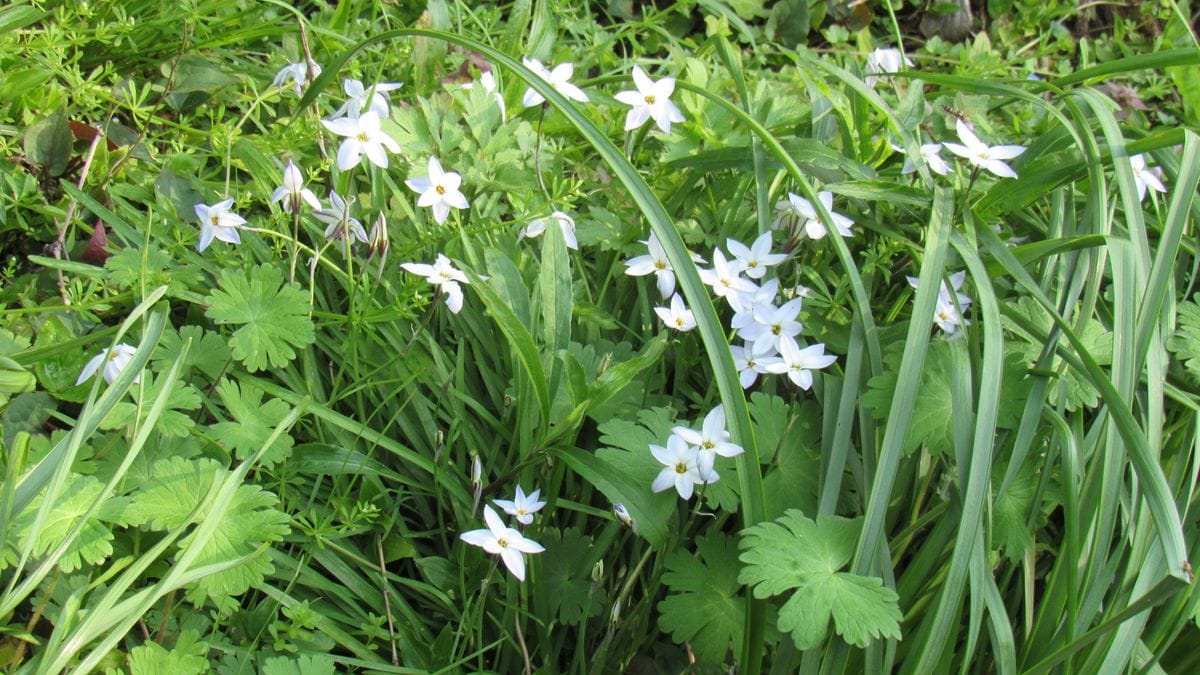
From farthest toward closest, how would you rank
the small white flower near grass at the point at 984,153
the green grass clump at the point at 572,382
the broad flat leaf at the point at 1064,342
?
the small white flower near grass at the point at 984,153 → the broad flat leaf at the point at 1064,342 → the green grass clump at the point at 572,382

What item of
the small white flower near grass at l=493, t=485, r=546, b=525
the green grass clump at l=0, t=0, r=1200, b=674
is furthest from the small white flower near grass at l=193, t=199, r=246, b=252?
the small white flower near grass at l=493, t=485, r=546, b=525

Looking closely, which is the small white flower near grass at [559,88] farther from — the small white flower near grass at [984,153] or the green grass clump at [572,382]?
the small white flower near grass at [984,153]

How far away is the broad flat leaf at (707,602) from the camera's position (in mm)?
1590

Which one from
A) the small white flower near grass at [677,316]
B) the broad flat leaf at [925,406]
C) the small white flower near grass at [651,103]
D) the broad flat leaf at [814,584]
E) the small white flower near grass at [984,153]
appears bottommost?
the broad flat leaf at [814,584]

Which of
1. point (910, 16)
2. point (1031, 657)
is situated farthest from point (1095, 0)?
point (1031, 657)

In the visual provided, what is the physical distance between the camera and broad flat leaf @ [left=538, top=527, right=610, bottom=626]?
1.68 m

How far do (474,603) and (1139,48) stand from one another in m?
3.23

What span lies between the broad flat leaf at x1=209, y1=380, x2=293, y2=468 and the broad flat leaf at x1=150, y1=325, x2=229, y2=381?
57 mm

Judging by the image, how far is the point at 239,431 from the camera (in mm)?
1623

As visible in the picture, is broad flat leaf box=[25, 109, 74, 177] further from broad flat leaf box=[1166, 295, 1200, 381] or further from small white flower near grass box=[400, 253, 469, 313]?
broad flat leaf box=[1166, 295, 1200, 381]

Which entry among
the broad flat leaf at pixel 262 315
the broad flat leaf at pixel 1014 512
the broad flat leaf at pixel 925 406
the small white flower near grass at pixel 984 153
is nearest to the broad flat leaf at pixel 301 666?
the broad flat leaf at pixel 262 315

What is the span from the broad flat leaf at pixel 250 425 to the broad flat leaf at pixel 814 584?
779mm

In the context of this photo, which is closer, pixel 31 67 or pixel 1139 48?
pixel 31 67

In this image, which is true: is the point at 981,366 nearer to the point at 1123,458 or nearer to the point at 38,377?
the point at 1123,458
